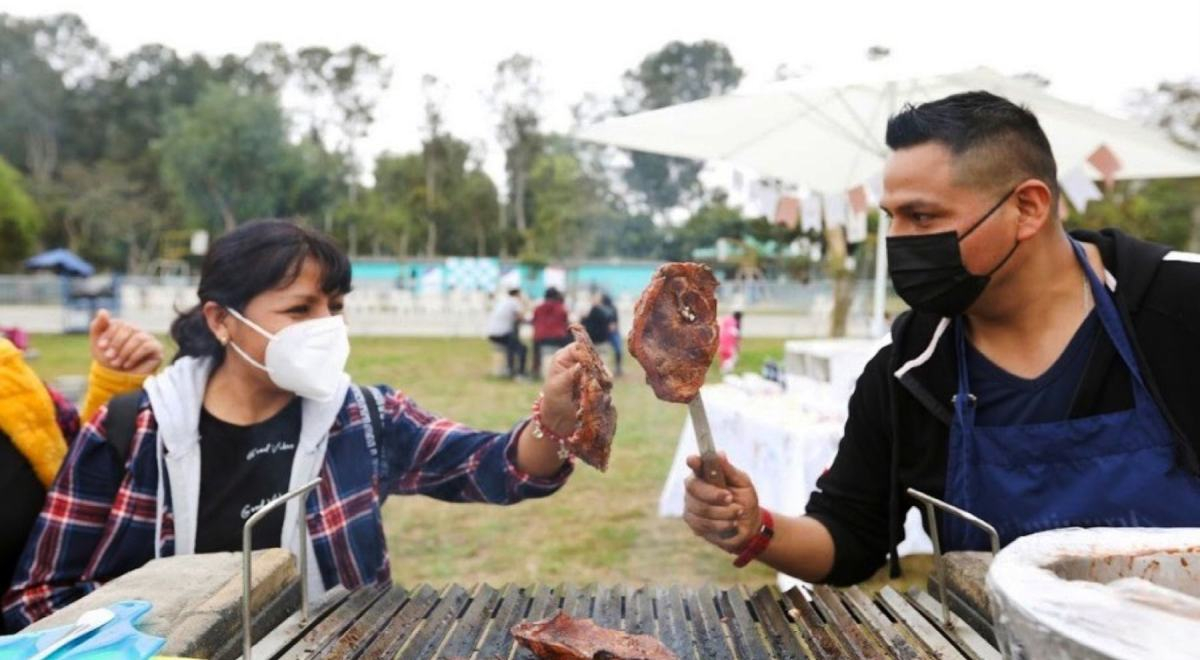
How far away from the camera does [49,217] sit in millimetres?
45312

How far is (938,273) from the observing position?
6.95ft

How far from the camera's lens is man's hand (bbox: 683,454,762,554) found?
2066 mm

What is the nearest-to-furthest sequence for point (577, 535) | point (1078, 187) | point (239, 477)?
point (239, 477) → point (577, 535) → point (1078, 187)

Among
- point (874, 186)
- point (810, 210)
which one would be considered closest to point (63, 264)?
point (810, 210)

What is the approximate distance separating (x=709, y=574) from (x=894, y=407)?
428 cm

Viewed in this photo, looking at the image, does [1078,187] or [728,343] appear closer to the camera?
[1078,187]

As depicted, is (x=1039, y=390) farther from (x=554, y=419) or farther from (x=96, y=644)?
(x=96, y=644)

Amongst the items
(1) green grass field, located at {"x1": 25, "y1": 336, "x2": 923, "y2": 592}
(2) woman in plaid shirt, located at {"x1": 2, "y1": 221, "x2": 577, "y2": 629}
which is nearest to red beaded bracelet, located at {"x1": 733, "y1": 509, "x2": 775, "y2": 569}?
(2) woman in plaid shirt, located at {"x1": 2, "y1": 221, "x2": 577, "y2": 629}

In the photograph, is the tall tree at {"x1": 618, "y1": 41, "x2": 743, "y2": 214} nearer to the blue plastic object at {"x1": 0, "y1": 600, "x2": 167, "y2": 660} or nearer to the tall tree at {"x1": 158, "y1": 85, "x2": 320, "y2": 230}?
the tall tree at {"x1": 158, "y1": 85, "x2": 320, "y2": 230}

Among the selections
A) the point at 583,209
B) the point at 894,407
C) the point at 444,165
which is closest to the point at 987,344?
the point at 894,407

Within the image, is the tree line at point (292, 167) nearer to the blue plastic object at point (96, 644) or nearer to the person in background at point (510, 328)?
the person in background at point (510, 328)

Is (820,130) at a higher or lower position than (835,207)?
higher

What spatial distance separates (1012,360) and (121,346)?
2.74m

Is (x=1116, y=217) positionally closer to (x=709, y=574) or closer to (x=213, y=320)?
(x=709, y=574)
